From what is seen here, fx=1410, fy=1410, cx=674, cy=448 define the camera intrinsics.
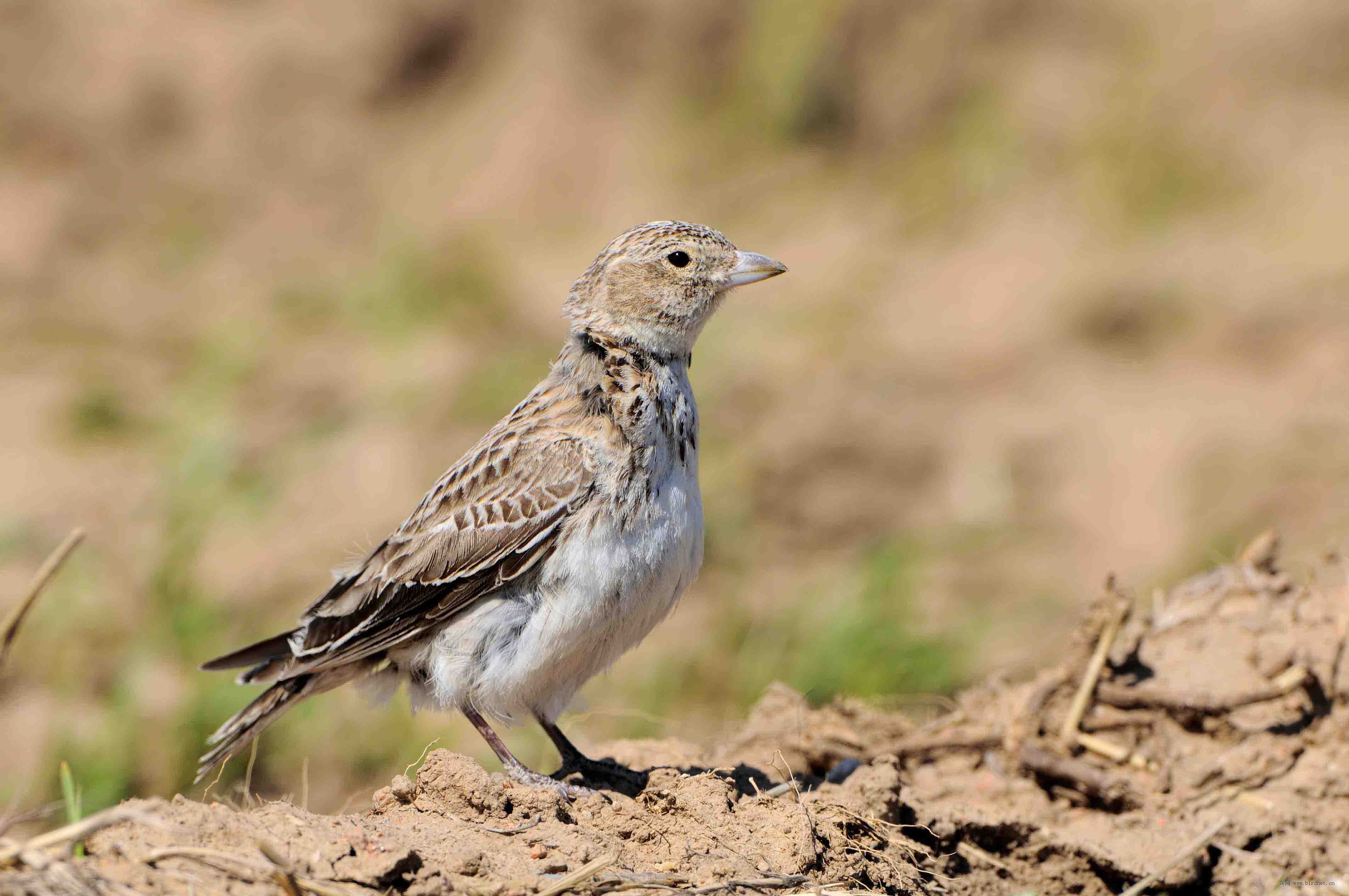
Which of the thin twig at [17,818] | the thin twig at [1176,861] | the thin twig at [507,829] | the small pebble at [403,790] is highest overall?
the thin twig at [17,818]

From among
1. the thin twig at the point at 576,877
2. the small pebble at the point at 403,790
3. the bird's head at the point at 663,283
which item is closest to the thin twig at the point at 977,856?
the thin twig at the point at 576,877

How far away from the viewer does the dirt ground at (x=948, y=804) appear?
9.89ft

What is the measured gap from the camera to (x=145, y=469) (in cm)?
865

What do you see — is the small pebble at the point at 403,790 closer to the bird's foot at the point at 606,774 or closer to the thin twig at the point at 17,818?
the bird's foot at the point at 606,774

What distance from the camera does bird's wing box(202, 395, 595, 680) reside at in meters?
4.24

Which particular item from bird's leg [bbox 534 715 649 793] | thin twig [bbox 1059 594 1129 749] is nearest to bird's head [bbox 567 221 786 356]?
bird's leg [bbox 534 715 649 793]

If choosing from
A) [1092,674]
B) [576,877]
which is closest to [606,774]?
[576,877]

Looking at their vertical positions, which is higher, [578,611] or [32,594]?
[32,594]

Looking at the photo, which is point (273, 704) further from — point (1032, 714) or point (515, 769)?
point (1032, 714)

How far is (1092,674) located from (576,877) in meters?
2.45

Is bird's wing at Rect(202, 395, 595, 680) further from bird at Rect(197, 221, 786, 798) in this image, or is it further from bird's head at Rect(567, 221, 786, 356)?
bird's head at Rect(567, 221, 786, 356)

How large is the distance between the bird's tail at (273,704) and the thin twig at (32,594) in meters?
1.95

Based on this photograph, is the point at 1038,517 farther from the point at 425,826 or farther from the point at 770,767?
the point at 425,826

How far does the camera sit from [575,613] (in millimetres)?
4117
